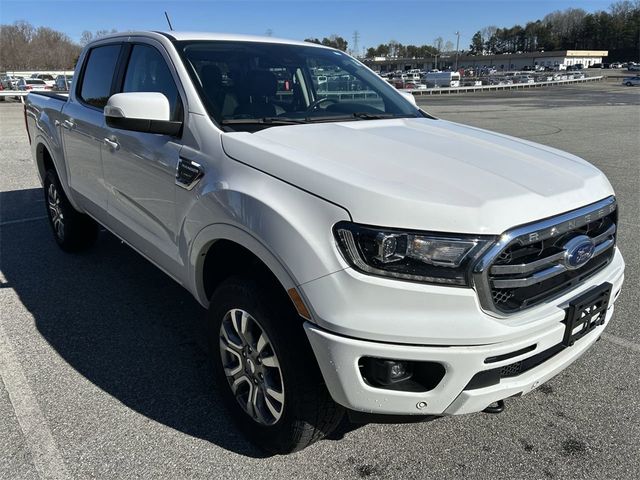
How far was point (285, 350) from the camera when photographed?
2.12m

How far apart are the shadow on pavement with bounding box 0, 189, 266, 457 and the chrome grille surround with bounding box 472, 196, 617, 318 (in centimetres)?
133

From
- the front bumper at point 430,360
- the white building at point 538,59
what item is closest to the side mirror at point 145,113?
the front bumper at point 430,360

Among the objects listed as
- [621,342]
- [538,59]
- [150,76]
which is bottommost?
[621,342]

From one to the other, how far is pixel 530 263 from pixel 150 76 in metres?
2.52

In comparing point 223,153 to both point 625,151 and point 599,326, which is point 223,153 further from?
point 625,151

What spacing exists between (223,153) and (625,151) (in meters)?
11.2

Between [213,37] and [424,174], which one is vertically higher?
[213,37]

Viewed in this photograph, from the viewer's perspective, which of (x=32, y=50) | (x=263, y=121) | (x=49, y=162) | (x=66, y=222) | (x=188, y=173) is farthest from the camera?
(x=32, y=50)

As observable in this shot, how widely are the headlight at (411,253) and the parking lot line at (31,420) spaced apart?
1.64 m

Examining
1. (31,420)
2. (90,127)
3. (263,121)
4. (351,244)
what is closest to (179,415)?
(31,420)

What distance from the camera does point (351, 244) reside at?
193 centimetres

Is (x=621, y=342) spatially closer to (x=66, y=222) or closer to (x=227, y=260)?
(x=227, y=260)

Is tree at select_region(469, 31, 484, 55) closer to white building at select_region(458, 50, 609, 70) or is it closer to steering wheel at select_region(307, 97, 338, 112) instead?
white building at select_region(458, 50, 609, 70)

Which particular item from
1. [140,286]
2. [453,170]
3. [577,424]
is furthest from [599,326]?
[140,286]
